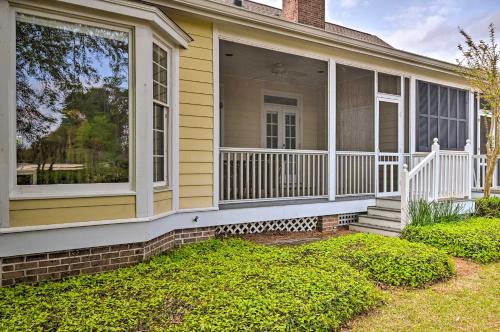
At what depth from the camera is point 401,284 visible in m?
4.12

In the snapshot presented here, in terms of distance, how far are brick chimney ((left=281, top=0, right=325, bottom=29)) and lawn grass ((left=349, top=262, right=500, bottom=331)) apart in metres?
6.36

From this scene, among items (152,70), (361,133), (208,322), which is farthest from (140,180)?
(361,133)

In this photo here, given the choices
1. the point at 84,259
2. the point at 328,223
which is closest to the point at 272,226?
the point at 328,223

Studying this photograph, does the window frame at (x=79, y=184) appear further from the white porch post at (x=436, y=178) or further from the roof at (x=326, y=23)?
the roof at (x=326, y=23)

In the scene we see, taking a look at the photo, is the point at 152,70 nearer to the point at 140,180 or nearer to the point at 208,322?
the point at 140,180

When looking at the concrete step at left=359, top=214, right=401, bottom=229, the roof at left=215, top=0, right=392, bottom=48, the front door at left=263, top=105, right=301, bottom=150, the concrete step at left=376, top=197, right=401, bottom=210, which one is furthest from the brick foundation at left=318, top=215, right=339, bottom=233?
the roof at left=215, top=0, right=392, bottom=48

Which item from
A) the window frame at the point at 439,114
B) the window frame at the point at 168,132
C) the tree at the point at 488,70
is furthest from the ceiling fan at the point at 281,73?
the tree at the point at 488,70

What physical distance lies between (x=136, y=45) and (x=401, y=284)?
4.27 metres

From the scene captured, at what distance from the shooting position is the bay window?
4.68m

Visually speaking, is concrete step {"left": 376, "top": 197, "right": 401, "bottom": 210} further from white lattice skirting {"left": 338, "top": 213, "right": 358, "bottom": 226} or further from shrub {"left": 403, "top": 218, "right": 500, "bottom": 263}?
shrub {"left": 403, "top": 218, "right": 500, "bottom": 263}

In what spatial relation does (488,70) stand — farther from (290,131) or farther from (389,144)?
(290,131)

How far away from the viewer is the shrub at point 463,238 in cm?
520

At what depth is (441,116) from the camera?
877 centimetres

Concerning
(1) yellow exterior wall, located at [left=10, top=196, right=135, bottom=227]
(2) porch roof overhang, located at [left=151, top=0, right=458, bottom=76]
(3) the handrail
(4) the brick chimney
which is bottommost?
(1) yellow exterior wall, located at [left=10, top=196, right=135, bottom=227]
